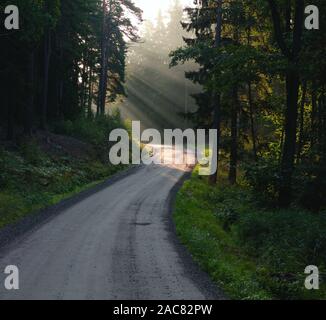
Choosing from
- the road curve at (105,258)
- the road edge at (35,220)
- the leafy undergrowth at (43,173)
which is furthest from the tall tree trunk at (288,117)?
the leafy undergrowth at (43,173)

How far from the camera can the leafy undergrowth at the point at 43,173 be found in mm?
19814

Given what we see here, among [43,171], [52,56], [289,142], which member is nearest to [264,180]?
[289,142]

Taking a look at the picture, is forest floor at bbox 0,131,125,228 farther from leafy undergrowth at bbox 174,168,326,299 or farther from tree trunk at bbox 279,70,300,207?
tree trunk at bbox 279,70,300,207

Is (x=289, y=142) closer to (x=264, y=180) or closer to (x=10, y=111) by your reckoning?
(x=264, y=180)

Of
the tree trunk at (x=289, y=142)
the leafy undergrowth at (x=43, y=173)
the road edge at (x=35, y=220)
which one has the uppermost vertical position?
the tree trunk at (x=289, y=142)

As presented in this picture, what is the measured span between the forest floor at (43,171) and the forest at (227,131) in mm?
101

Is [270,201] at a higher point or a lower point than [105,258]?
higher

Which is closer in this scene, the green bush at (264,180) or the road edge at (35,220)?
the road edge at (35,220)

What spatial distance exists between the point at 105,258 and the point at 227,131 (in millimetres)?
20800

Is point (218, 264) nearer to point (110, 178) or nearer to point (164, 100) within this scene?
point (110, 178)

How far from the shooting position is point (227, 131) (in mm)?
32000

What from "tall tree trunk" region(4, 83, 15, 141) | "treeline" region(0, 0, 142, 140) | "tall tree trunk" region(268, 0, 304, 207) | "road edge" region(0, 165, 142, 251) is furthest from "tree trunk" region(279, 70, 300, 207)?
"tall tree trunk" region(4, 83, 15, 141)

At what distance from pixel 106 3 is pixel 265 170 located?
32.4m

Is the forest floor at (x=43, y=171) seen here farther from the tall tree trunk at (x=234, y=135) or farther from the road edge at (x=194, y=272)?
the tall tree trunk at (x=234, y=135)
